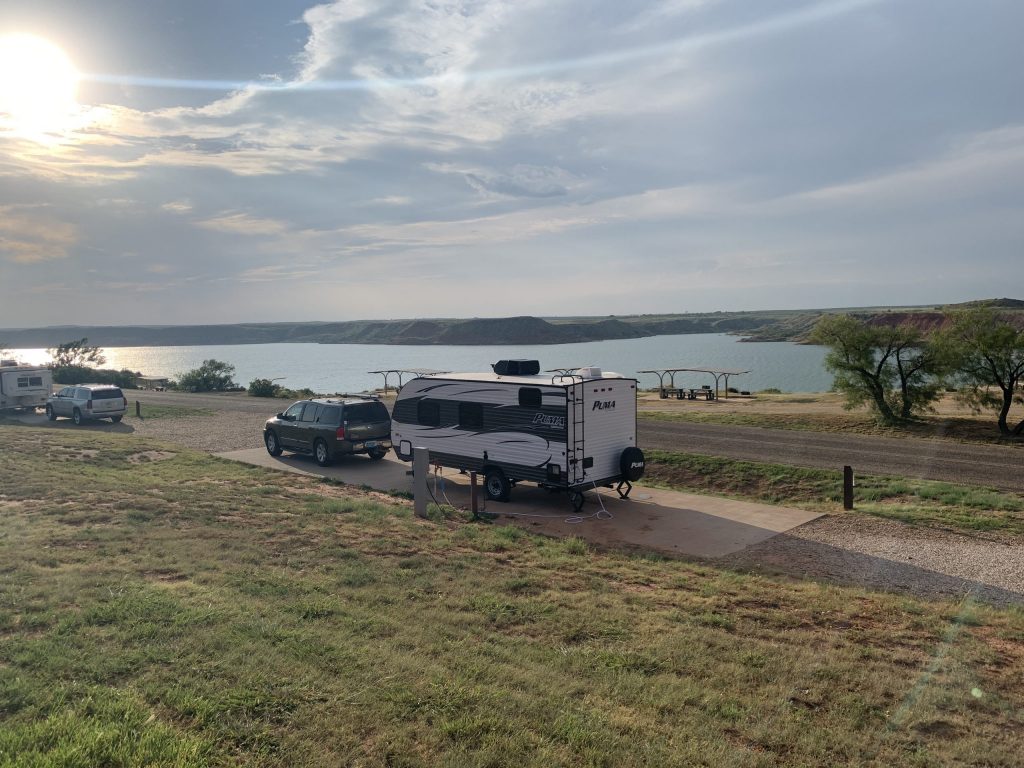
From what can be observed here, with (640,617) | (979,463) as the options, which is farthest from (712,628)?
(979,463)

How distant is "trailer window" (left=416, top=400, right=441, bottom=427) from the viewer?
1722 centimetres

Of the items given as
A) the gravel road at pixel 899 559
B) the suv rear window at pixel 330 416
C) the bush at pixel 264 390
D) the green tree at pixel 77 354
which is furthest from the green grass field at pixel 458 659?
the green tree at pixel 77 354

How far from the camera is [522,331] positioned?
16012cm

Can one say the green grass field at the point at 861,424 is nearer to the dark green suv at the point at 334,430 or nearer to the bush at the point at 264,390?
the dark green suv at the point at 334,430

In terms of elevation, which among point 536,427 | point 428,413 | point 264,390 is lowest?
point 264,390

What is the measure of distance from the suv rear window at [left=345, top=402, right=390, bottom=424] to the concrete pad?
59.6 inches

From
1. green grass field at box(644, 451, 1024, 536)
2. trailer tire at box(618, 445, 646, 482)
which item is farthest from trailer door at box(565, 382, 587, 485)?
green grass field at box(644, 451, 1024, 536)

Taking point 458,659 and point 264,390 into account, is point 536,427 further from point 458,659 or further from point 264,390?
point 264,390

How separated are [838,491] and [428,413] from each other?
33.0 feet

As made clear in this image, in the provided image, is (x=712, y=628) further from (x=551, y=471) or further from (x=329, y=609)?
(x=551, y=471)

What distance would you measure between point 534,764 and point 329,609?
356 centimetres

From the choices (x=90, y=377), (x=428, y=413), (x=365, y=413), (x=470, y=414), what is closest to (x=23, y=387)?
(x=365, y=413)

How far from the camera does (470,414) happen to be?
16.4 meters

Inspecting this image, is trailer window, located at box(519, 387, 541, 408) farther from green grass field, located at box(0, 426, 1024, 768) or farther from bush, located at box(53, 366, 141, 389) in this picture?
bush, located at box(53, 366, 141, 389)
